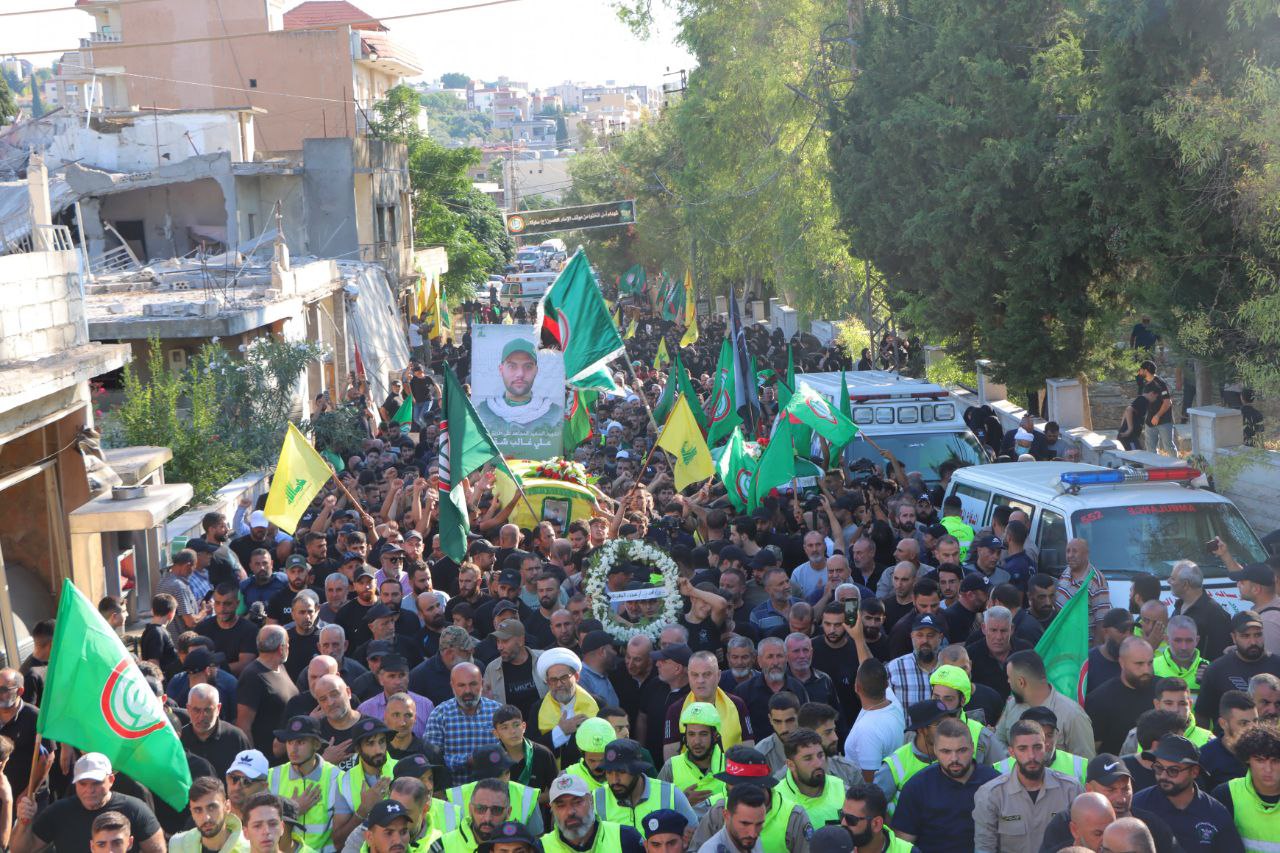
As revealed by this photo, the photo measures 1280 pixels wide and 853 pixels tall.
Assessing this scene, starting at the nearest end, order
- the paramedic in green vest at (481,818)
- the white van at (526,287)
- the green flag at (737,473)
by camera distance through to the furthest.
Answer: the paramedic in green vest at (481,818)
the green flag at (737,473)
the white van at (526,287)

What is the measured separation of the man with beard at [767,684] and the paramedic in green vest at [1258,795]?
2.43 m

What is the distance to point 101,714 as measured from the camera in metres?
7.32

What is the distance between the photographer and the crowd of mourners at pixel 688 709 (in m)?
6.40

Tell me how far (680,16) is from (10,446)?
2930 cm

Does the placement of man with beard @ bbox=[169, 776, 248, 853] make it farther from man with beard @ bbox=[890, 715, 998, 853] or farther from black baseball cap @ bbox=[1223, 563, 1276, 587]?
black baseball cap @ bbox=[1223, 563, 1276, 587]

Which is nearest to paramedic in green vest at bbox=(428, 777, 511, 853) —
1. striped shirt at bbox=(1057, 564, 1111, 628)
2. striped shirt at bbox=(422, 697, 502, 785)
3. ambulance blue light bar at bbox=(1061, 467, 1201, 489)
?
striped shirt at bbox=(422, 697, 502, 785)

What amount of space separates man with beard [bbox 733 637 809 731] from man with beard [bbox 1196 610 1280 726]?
80.7 inches

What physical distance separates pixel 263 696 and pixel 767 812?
3.56 m

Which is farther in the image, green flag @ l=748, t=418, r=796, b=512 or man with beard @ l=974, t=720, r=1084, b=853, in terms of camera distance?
green flag @ l=748, t=418, r=796, b=512

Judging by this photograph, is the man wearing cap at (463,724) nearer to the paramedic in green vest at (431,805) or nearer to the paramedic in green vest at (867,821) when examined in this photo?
the paramedic in green vest at (431,805)

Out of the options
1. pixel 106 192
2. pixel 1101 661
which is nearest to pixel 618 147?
pixel 106 192

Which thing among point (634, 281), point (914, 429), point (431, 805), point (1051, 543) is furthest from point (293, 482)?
point (634, 281)

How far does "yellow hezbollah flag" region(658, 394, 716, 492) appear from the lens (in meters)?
14.9

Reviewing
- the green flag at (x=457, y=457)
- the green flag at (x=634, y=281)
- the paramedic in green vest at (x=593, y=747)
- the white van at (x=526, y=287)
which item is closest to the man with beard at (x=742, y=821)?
the paramedic in green vest at (x=593, y=747)
